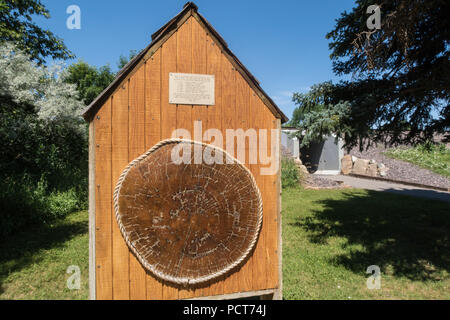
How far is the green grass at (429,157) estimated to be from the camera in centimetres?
1695

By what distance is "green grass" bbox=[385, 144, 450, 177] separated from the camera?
16.9 m

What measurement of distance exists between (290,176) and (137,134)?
1173cm

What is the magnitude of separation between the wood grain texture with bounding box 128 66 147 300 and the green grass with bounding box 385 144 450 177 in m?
18.8

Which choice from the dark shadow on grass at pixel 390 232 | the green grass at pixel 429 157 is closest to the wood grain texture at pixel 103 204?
the dark shadow on grass at pixel 390 232

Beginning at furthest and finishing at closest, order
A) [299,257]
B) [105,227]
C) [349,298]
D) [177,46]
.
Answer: [299,257], [349,298], [177,46], [105,227]

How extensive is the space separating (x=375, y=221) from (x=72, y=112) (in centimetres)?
1068

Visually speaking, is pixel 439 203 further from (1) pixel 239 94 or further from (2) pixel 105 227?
(2) pixel 105 227

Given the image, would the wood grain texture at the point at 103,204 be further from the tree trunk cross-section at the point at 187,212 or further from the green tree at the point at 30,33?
the green tree at the point at 30,33

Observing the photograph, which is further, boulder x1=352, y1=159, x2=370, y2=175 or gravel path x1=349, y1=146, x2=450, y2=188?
boulder x1=352, y1=159, x2=370, y2=175

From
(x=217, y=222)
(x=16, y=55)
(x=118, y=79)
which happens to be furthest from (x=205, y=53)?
(x=16, y=55)

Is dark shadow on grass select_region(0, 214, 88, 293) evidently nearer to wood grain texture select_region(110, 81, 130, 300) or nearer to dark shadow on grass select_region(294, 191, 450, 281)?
wood grain texture select_region(110, 81, 130, 300)

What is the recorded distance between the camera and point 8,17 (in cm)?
887

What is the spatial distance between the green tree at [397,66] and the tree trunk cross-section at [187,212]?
315 cm

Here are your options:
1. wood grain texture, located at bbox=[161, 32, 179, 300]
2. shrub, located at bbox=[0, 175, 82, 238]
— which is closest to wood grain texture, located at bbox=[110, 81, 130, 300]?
wood grain texture, located at bbox=[161, 32, 179, 300]
